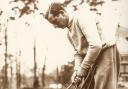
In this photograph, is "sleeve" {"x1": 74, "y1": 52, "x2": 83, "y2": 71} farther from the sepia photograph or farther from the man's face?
the man's face

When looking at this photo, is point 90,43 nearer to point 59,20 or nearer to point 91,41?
point 91,41

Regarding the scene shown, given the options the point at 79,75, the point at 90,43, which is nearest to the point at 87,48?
the point at 90,43

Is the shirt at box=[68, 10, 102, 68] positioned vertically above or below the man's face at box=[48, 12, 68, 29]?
below

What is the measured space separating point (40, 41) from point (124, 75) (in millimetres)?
525

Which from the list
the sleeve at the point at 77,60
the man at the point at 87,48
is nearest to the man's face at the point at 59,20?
the man at the point at 87,48

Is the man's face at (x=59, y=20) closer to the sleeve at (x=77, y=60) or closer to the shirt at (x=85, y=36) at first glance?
the shirt at (x=85, y=36)

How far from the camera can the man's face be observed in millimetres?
1953

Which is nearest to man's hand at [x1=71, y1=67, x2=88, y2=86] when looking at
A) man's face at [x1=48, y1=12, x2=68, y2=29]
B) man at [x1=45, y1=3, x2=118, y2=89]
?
man at [x1=45, y1=3, x2=118, y2=89]

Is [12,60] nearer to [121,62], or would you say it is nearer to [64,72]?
[64,72]

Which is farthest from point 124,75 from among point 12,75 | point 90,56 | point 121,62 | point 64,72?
point 12,75

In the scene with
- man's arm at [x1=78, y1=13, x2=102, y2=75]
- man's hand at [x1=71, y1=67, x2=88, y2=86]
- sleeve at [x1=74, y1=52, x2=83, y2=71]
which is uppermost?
man's arm at [x1=78, y1=13, x2=102, y2=75]

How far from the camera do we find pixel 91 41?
1.92 metres

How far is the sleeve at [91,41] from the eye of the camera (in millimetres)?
1917

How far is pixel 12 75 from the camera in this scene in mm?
1953
